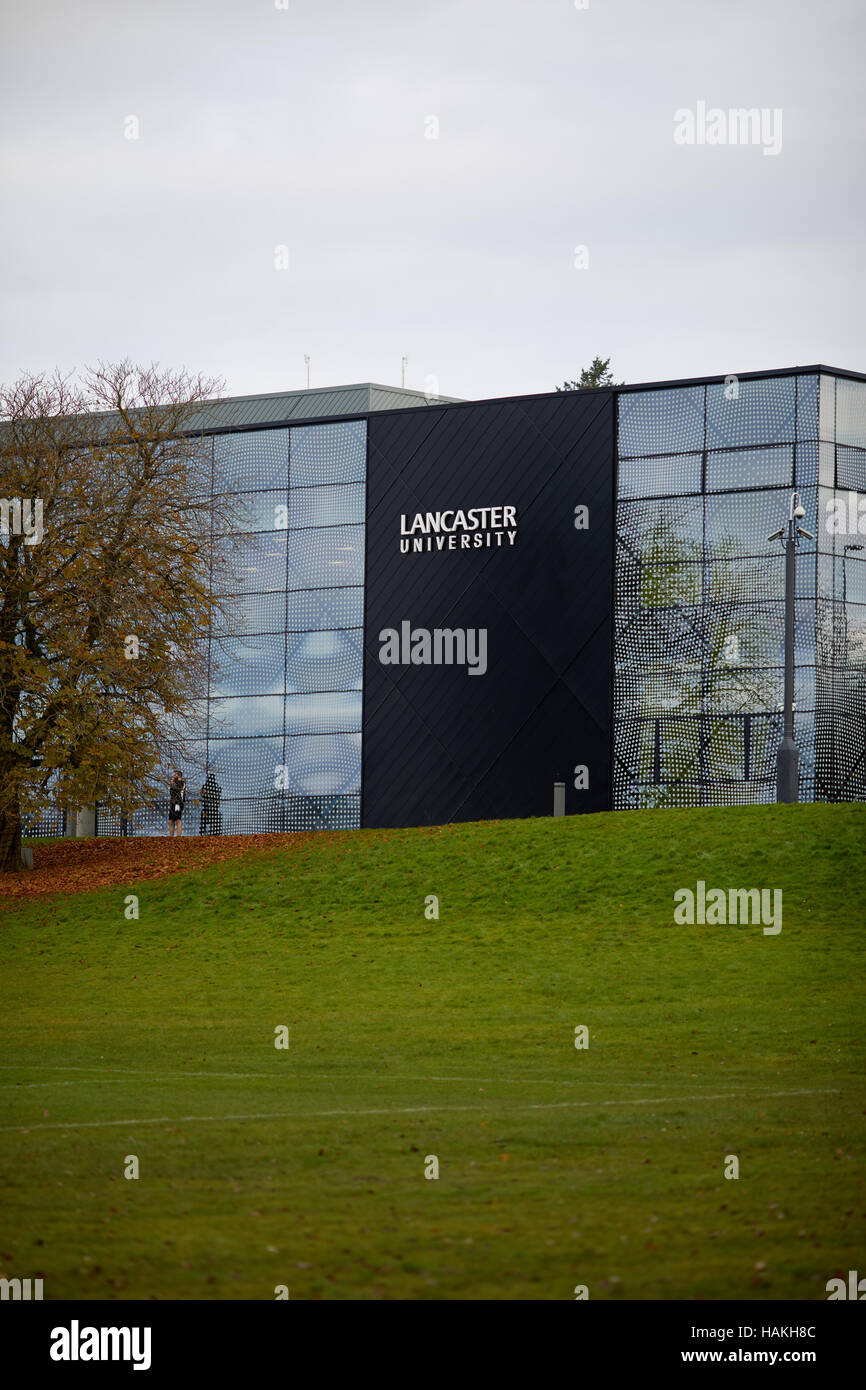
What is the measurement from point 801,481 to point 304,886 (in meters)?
15.1

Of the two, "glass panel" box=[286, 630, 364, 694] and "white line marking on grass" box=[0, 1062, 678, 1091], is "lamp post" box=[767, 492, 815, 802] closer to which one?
"glass panel" box=[286, 630, 364, 694]

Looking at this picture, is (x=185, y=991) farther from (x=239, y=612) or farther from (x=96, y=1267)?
(x=239, y=612)

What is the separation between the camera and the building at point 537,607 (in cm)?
3672

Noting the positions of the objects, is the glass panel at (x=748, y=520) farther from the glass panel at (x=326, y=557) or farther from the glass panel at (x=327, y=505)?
the glass panel at (x=327, y=505)

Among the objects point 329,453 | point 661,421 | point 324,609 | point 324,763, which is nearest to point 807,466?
point 661,421

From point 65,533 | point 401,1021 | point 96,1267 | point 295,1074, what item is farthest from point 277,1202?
point 65,533

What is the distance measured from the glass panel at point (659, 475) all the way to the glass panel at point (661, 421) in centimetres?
22

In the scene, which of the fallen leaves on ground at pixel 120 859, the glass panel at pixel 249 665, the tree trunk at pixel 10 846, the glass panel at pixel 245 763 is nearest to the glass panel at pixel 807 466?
the fallen leaves on ground at pixel 120 859

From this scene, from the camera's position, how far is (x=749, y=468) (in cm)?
3731

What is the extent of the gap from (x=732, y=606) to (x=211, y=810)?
14.5 m

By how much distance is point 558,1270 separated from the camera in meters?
8.05

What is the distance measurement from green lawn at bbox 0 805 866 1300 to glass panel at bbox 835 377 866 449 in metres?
10.9

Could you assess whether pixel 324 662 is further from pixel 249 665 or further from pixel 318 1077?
pixel 318 1077

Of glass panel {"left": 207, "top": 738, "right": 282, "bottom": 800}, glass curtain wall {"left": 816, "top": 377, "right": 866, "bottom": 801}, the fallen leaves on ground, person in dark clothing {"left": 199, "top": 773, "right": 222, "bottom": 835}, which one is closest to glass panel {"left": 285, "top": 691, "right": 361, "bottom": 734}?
glass panel {"left": 207, "top": 738, "right": 282, "bottom": 800}
